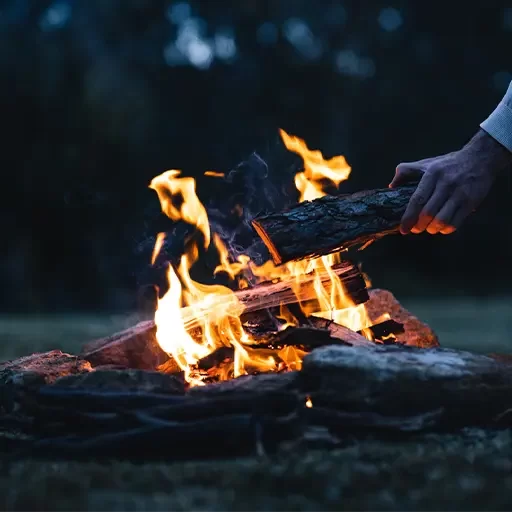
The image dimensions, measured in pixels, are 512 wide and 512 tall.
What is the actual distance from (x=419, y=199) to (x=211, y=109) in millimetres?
7554

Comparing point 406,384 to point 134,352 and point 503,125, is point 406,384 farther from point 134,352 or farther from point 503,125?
point 134,352

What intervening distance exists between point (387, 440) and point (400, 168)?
3.32 ft

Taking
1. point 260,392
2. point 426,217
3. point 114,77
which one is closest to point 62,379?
point 260,392

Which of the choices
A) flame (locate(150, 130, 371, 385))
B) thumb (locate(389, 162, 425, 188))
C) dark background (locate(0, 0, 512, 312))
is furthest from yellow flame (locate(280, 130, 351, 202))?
dark background (locate(0, 0, 512, 312))

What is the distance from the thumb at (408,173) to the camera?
244 centimetres

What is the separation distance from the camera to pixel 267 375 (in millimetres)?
2059

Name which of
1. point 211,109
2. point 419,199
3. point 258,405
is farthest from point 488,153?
point 211,109

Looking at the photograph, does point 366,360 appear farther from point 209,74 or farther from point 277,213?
point 209,74

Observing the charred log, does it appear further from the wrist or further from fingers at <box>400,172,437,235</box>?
the wrist

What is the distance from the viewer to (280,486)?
1614mm

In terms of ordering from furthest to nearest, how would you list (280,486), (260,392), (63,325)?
(63,325)
(260,392)
(280,486)

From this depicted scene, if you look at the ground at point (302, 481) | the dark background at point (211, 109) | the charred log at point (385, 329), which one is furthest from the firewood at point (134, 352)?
the dark background at point (211, 109)

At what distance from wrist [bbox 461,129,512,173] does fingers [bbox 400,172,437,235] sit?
152 mm

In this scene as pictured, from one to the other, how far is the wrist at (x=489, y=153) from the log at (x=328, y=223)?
26 centimetres
